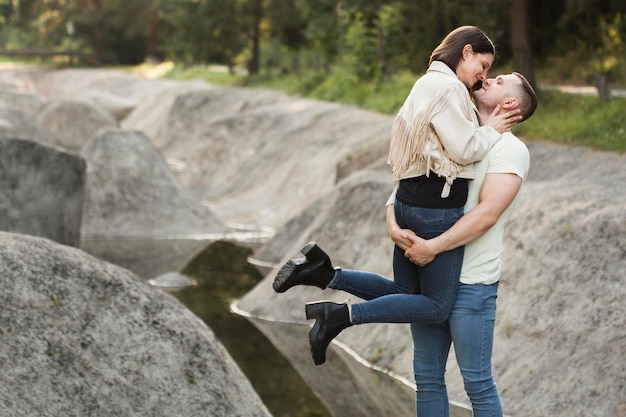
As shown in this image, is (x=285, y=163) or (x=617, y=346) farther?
(x=285, y=163)

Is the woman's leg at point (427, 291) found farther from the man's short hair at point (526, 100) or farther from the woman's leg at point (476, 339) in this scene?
the man's short hair at point (526, 100)

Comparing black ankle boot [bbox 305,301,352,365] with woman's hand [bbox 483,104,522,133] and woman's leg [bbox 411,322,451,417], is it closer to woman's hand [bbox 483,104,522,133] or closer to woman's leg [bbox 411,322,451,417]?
woman's leg [bbox 411,322,451,417]

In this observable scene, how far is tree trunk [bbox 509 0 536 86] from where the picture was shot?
20.4 meters

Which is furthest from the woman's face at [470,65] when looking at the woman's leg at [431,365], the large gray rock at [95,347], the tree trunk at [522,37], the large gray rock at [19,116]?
the tree trunk at [522,37]

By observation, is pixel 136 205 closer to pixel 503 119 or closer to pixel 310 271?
pixel 310 271

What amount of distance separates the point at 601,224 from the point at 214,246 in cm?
894

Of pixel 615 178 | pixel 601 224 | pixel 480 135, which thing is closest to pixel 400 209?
pixel 480 135

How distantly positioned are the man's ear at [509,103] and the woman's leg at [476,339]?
0.81 meters

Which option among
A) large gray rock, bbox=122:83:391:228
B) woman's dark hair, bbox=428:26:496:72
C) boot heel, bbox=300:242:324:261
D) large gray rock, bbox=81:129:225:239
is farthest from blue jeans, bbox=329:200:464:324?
large gray rock, bbox=81:129:225:239

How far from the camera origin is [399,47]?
3038 centimetres

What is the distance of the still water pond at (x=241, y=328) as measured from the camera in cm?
912

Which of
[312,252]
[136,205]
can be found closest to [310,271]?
[312,252]

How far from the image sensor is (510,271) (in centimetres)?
949

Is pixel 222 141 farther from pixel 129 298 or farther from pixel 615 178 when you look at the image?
pixel 129 298
